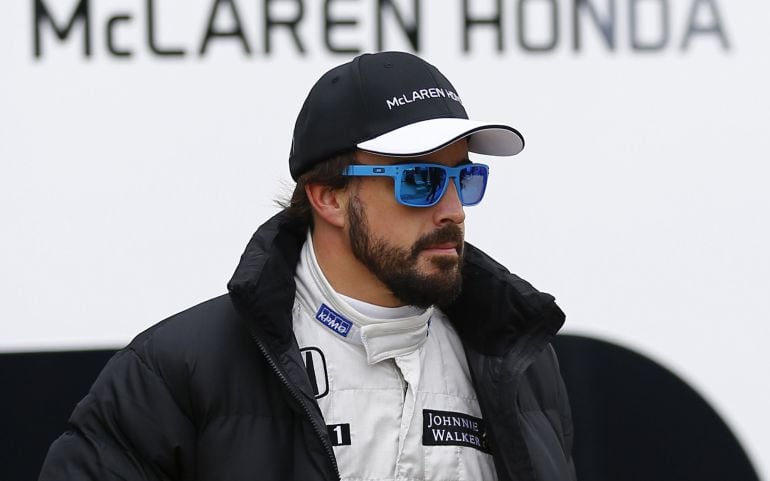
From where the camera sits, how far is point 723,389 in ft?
7.29

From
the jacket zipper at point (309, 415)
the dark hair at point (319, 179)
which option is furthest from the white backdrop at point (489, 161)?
the jacket zipper at point (309, 415)

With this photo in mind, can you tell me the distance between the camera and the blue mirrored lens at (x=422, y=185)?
5.42 ft

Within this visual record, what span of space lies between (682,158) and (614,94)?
174 millimetres

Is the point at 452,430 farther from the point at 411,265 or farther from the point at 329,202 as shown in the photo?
the point at 329,202

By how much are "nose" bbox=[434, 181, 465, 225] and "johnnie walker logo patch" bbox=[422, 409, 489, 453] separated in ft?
0.86

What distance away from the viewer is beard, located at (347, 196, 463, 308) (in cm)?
165

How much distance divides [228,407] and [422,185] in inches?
15.8

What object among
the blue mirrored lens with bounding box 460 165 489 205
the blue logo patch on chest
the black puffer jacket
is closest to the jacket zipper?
the black puffer jacket

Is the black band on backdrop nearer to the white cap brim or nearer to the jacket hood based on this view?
the jacket hood

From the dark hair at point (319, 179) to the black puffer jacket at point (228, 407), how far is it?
0.11 meters

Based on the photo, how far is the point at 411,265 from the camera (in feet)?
5.44

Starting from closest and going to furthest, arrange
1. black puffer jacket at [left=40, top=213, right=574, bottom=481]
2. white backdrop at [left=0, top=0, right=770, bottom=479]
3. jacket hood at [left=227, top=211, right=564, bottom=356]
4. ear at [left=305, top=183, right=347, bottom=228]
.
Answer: black puffer jacket at [left=40, top=213, right=574, bottom=481] < jacket hood at [left=227, top=211, right=564, bottom=356] < ear at [left=305, top=183, right=347, bottom=228] < white backdrop at [left=0, top=0, right=770, bottom=479]

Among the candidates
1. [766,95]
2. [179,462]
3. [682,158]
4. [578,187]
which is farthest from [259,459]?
[766,95]

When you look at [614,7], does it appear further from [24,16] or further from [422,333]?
[24,16]
